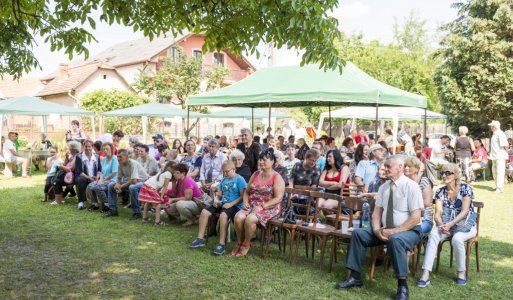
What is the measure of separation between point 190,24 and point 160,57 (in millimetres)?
29393

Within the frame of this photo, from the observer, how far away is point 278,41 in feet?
17.5

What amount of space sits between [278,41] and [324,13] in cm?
57

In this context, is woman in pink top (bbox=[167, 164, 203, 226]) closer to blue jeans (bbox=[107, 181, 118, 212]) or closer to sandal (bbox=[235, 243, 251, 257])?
blue jeans (bbox=[107, 181, 118, 212])

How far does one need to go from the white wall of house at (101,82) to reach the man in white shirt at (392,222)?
105 ft

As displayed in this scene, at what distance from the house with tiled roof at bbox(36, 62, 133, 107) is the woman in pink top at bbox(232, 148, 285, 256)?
29720 millimetres

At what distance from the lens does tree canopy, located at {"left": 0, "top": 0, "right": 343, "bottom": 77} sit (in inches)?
202

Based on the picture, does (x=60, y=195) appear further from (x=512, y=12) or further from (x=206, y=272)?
(x=512, y=12)

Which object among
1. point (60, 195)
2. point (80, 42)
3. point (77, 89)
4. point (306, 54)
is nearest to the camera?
point (306, 54)

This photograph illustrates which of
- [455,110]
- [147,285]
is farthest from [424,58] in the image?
[147,285]

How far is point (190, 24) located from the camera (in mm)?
6188

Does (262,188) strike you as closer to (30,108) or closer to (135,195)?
(135,195)

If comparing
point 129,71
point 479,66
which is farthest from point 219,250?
point 129,71

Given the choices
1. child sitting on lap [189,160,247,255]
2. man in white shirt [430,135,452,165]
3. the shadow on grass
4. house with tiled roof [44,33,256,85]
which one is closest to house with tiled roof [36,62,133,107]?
house with tiled roof [44,33,256,85]

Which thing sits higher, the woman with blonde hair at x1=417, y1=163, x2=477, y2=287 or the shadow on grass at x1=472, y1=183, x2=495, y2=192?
the woman with blonde hair at x1=417, y1=163, x2=477, y2=287
